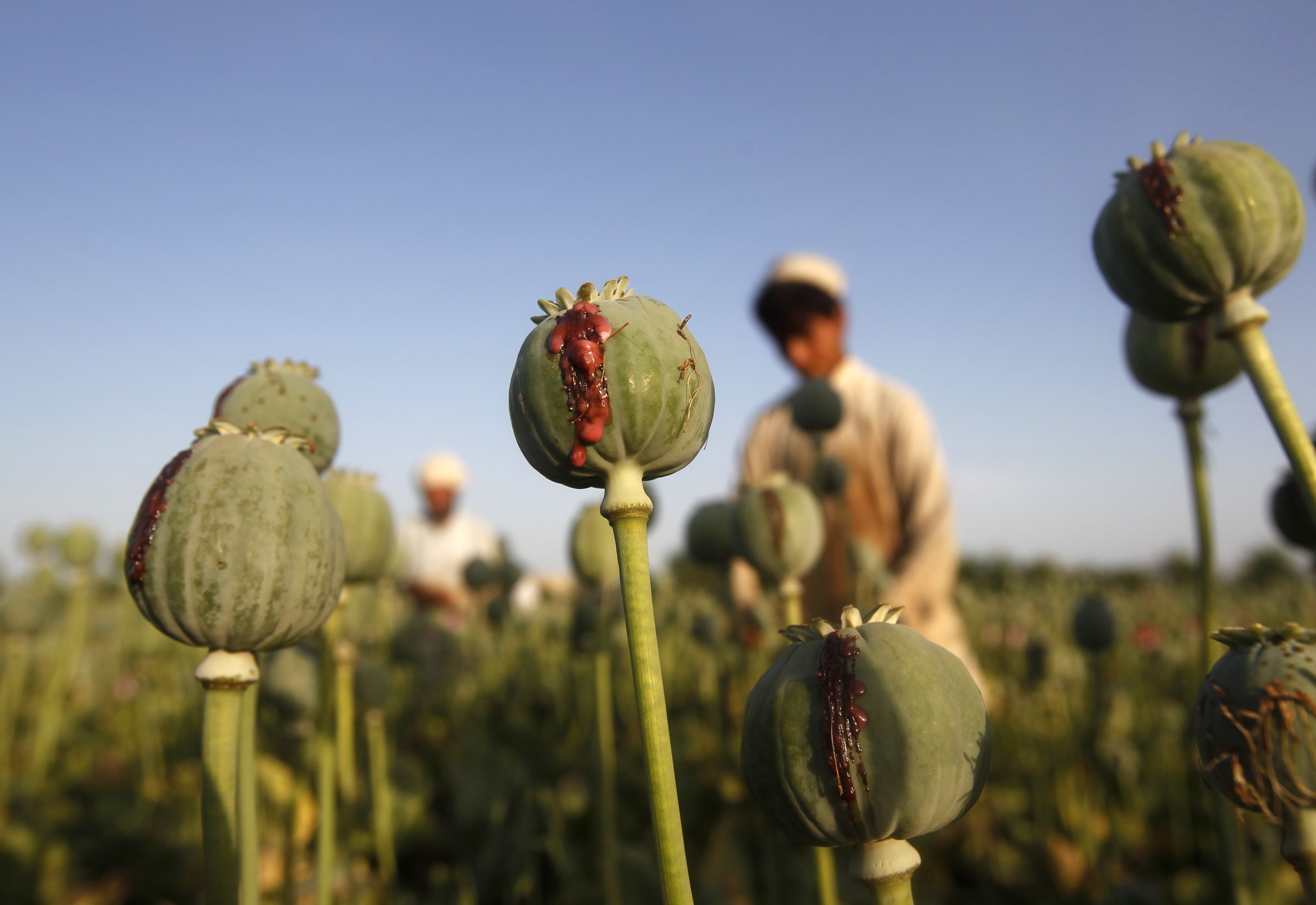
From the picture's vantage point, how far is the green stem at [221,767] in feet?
2.34

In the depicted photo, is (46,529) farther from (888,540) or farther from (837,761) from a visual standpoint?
(837,761)

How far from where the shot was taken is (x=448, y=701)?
3844 millimetres

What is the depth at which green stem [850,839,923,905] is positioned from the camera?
2.14ft

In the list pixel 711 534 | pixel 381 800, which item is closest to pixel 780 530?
pixel 711 534

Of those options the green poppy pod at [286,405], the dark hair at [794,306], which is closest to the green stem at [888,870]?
the green poppy pod at [286,405]

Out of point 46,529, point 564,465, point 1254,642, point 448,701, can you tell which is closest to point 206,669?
point 564,465

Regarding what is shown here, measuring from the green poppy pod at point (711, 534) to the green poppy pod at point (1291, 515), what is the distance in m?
1.27

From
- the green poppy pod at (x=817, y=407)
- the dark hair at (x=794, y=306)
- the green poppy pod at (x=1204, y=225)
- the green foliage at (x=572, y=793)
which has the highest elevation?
the dark hair at (x=794, y=306)

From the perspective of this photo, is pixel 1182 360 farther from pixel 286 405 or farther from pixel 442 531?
pixel 442 531

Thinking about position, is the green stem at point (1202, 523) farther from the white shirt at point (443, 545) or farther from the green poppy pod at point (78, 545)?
the white shirt at point (443, 545)

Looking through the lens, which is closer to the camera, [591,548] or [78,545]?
[591,548]

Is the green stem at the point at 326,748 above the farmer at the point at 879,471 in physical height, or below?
below

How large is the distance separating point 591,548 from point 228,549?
49.8 inches

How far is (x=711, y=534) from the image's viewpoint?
237cm
